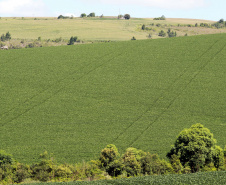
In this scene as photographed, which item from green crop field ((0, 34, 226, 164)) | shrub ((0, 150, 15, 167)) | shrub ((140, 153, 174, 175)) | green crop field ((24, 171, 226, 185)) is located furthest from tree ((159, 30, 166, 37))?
green crop field ((24, 171, 226, 185))

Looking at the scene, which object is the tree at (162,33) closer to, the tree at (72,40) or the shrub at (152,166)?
the tree at (72,40)

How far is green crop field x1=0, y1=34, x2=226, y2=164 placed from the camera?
40.2m

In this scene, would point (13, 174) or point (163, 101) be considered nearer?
Answer: point (13, 174)

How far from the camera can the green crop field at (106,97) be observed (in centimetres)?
4016

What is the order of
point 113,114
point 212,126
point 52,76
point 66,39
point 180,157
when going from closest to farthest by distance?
point 180,157
point 212,126
point 113,114
point 52,76
point 66,39

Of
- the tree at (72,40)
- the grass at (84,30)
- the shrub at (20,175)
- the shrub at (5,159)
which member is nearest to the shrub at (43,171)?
the shrub at (20,175)

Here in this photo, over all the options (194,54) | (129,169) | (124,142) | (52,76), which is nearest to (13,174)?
(129,169)

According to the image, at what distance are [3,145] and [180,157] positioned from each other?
694 inches

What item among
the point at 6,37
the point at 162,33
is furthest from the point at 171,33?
the point at 6,37

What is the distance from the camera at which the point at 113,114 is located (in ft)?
153

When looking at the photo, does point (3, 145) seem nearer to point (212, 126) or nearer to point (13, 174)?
point (13, 174)

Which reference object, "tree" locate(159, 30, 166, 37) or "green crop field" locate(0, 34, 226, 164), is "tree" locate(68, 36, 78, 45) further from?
"tree" locate(159, 30, 166, 37)

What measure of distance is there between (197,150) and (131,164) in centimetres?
579

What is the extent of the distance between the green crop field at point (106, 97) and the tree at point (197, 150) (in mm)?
4753
